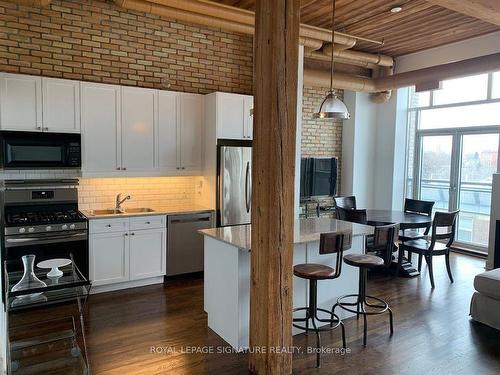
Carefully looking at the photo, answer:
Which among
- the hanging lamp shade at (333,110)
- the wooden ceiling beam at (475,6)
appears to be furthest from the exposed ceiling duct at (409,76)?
the hanging lamp shade at (333,110)

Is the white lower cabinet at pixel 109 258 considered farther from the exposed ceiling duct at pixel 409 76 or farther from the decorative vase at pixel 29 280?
the exposed ceiling duct at pixel 409 76

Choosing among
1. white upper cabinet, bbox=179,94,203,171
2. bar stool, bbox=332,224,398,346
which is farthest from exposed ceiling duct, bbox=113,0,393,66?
bar stool, bbox=332,224,398,346

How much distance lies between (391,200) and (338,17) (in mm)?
3844

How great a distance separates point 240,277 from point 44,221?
7.74 feet

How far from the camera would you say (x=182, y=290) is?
473 cm

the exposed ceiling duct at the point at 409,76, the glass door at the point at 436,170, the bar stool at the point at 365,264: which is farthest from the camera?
the glass door at the point at 436,170

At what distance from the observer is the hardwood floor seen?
3.02 metres

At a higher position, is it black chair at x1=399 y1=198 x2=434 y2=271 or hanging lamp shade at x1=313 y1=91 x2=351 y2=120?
hanging lamp shade at x1=313 y1=91 x2=351 y2=120

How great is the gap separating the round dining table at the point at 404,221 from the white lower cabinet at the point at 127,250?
275cm

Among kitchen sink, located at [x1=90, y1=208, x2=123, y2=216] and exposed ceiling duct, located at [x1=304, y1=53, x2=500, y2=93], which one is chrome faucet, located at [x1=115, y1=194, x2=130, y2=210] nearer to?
kitchen sink, located at [x1=90, y1=208, x2=123, y2=216]

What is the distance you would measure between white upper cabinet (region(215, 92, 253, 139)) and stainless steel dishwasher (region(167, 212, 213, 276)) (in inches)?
44.9

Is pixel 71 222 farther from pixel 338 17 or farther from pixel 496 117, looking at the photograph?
pixel 496 117


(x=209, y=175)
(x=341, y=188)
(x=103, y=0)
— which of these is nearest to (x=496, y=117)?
(x=341, y=188)

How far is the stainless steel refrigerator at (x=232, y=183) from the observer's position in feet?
17.0
